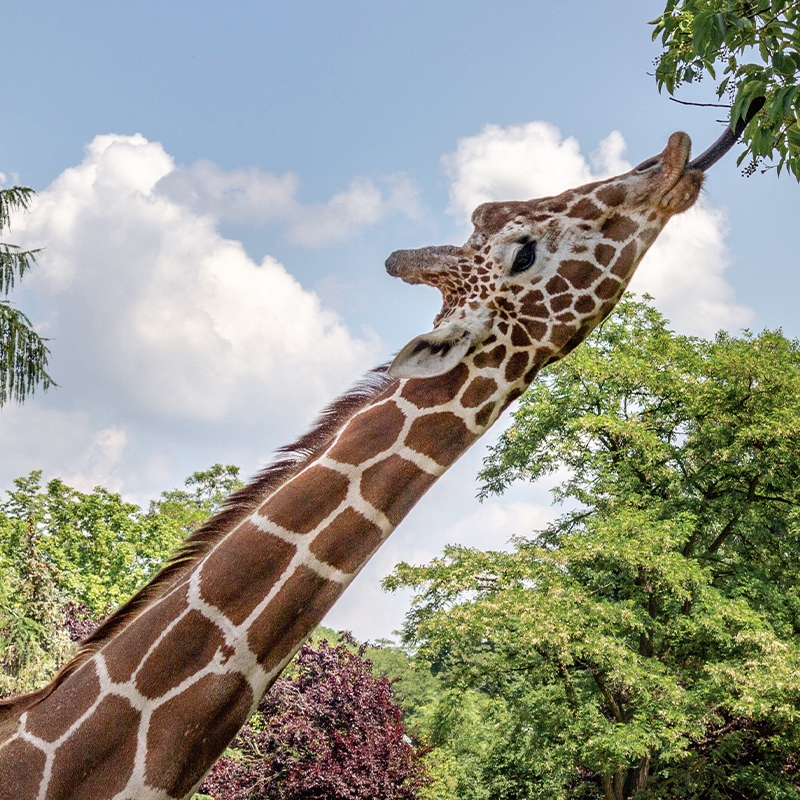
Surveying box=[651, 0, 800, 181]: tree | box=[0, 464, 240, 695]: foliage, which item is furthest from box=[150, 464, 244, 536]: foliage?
box=[651, 0, 800, 181]: tree

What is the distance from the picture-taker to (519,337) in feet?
8.91

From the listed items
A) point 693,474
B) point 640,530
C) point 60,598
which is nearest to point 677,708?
point 640,530

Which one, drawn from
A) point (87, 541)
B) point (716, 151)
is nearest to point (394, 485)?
point (716, 151)

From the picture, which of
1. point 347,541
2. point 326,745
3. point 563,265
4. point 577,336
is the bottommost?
point 347,541

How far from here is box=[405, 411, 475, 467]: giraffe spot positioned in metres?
2.56

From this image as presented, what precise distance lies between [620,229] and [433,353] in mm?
766

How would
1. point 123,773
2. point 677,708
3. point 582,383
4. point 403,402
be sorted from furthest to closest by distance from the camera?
point 582,383, point 677,708, point 403,402, point 123,773

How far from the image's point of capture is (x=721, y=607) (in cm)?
1352

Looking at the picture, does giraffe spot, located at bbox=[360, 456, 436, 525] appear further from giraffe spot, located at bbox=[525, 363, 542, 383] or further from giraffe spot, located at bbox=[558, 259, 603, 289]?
giraffe spot, located at bbox=[558, 259, 603, 289]

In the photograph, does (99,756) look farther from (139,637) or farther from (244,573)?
(244,573)

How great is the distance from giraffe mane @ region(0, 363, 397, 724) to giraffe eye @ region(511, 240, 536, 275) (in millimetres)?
554

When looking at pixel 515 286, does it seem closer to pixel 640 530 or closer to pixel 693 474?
pixel 640 530

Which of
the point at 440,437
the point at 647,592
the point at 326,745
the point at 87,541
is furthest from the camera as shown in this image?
the point at 87,541

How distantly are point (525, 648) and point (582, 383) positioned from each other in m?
6.15
